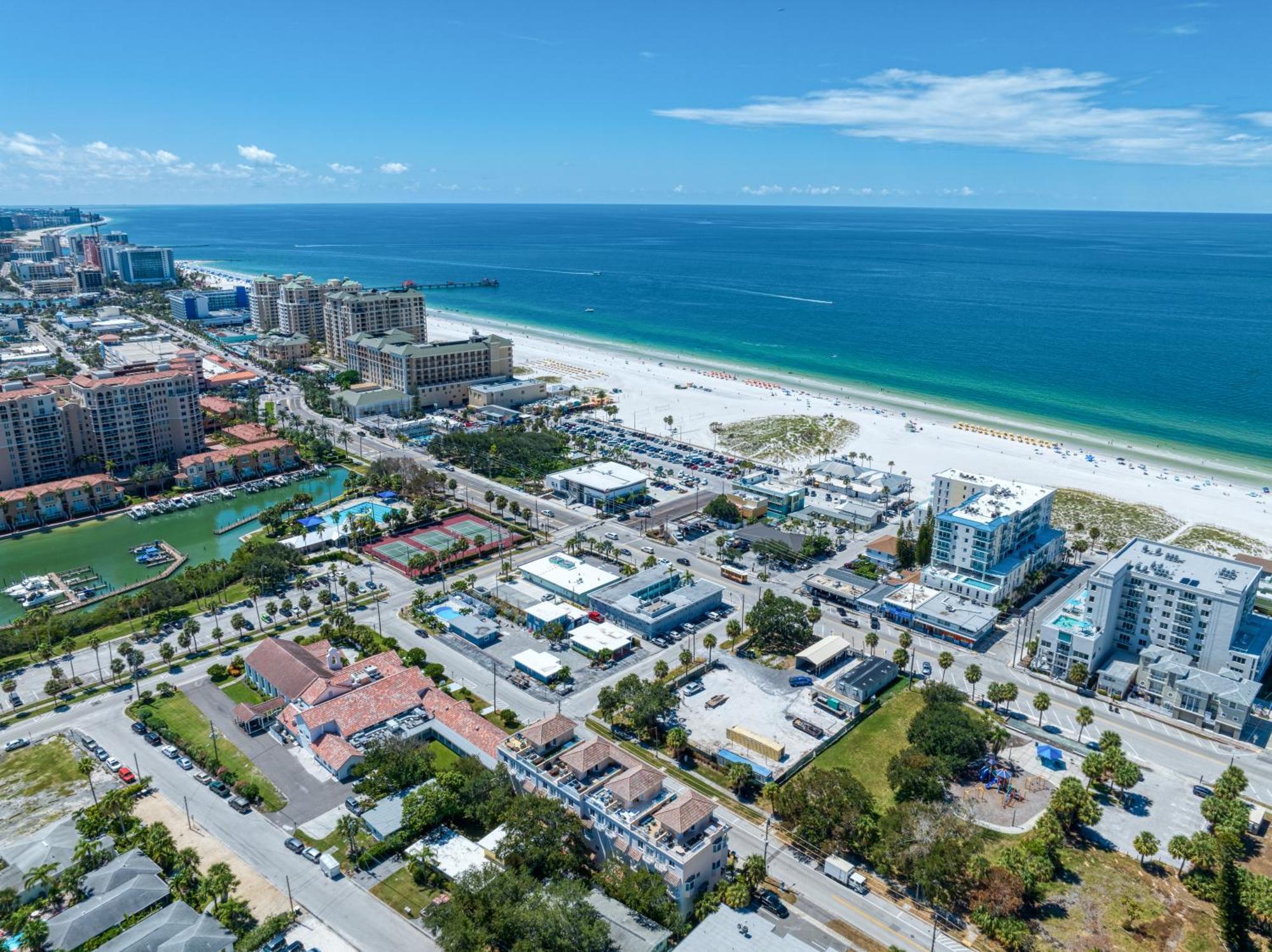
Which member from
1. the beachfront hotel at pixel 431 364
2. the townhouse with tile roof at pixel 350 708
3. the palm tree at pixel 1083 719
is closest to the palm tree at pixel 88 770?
the townhouse with tile roof at pixel 350 708

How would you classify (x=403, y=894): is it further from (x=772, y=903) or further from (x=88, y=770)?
(x=88, y=770)

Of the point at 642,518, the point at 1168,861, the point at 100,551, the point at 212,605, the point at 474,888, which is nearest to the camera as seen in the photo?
the point at 474,888

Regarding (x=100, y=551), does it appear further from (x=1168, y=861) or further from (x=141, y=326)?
(x=141, y=326)

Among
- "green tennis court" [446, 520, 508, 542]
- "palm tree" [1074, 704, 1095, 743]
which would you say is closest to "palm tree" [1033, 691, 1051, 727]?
"palm tree" [1074, 704, 1095, 743]

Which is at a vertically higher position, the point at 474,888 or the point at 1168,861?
the point at 474,888

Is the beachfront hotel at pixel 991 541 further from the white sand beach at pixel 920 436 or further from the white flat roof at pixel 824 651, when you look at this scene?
the white sand beach at pixel 920 436

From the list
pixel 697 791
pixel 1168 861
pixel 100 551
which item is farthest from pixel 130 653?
pixel 1168 861

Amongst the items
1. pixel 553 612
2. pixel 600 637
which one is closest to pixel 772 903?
pixel 600 637

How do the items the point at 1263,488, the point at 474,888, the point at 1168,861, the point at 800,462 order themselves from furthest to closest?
1. the point at 800,462
2. the point at 1263,488
3. the point at 1168,861
4. the point at 474,888
